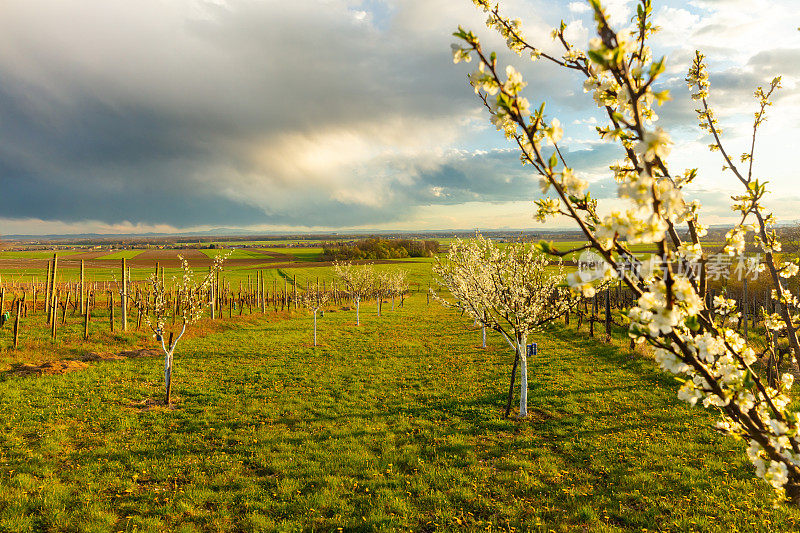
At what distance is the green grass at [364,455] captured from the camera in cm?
719

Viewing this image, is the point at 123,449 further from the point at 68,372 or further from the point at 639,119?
the point at 639,119

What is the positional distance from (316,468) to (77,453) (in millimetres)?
6419

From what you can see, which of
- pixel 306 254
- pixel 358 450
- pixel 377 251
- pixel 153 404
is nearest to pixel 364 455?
pixel 358 450

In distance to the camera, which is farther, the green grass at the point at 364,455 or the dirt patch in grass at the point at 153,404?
the dirt patch in grass at the point at 153,404

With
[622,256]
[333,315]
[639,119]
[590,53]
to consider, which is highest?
[590,53]

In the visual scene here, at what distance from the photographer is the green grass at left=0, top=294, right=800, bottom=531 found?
23.6 feet

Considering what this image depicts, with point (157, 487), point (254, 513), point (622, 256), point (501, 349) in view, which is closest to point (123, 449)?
point (157, 487)

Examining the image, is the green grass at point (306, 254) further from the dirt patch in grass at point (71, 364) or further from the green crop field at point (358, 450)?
the green crop field at point (358, 450)

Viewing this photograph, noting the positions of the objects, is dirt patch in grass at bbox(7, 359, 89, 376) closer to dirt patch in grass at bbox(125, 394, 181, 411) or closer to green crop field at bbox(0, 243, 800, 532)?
green crop field at bbox(0, 243, 800, 532)

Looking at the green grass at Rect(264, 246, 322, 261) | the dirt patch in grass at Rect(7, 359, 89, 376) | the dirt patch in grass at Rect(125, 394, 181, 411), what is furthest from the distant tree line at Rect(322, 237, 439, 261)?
the dirt patch in grass at Rect(125, 394, 181, 411)

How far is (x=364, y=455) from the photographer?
31.2ft

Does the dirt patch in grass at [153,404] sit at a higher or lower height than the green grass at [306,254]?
lower

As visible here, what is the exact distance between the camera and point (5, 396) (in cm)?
1244

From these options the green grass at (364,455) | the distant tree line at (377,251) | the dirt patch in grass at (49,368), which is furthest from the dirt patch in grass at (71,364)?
the distant tree line at (377,251)
